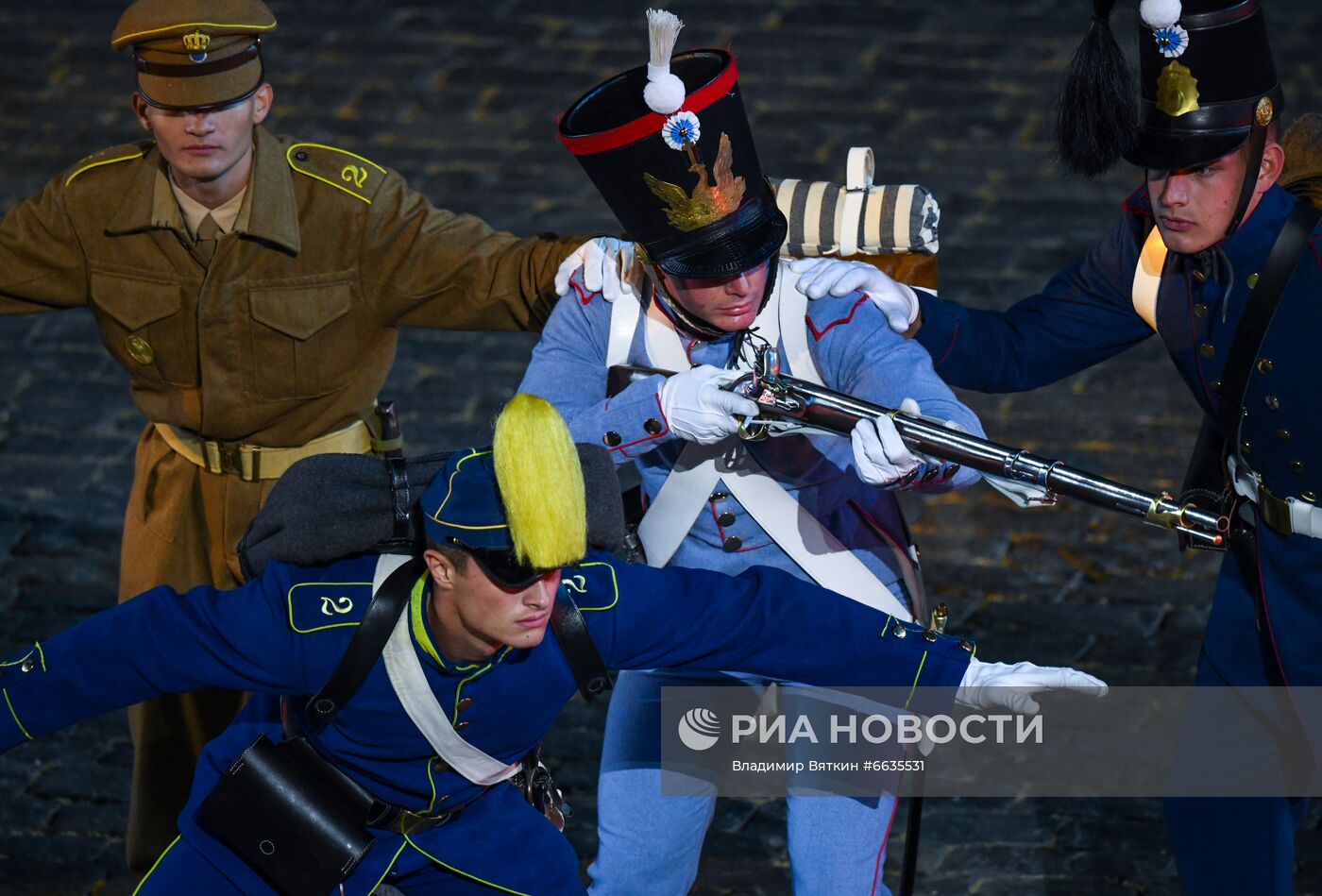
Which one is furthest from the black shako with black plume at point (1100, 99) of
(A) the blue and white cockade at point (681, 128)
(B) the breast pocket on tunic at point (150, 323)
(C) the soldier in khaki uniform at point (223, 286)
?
(B) the breast pocket on tunic at point (150, 323)

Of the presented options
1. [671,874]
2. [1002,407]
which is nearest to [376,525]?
[671,874]

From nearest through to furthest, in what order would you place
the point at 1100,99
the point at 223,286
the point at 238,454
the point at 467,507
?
the point at 467,507 → the point at 1100,99 → the point at 223,286 → the point at 238,454

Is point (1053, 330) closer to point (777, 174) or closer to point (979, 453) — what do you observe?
point (979, 453)

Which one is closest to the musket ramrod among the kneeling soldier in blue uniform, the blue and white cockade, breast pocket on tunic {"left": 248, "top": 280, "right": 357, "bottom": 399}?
the kneeling soldier in blue uniform

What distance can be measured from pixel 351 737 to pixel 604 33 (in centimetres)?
647

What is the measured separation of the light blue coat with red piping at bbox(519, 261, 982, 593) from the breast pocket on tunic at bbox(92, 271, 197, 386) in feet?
3.55

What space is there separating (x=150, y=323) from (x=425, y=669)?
5.17ft

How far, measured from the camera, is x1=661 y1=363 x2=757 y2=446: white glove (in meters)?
4.26

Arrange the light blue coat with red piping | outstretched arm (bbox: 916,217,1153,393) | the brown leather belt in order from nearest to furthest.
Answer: the light blue coat with red piping, outstretched arm (bbox: 916,217,1153,393), the brown leather belt

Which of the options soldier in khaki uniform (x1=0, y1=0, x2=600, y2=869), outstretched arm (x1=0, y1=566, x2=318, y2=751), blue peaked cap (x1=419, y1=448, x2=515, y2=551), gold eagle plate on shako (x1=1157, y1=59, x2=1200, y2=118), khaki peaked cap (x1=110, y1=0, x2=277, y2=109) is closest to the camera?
blue peaked cap (x1=419, y1=448, x2=515, y2=551)

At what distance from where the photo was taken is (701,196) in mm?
4289

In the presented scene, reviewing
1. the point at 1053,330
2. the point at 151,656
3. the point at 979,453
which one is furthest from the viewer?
the point at 1053,330

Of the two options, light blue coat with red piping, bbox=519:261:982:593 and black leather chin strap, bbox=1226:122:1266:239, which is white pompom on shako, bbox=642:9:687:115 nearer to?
light blue coat with red piping, bbox=519:261:982:593

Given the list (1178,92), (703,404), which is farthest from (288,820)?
(1178,92)
